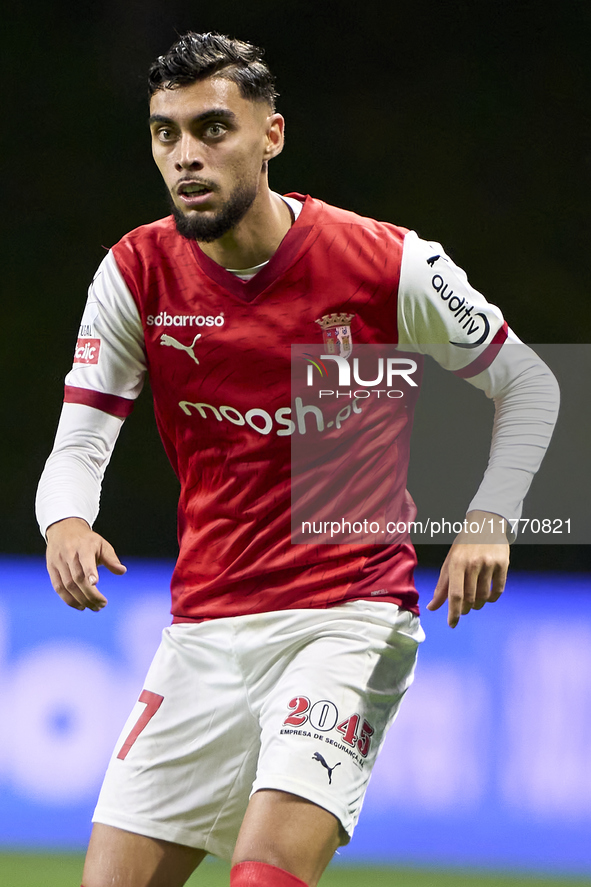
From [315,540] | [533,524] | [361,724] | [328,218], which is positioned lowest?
[361,724]

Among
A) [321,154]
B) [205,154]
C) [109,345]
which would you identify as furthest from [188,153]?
[321,154]

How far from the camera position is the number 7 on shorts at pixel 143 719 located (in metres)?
2.33

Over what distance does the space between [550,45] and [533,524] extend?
213 centimetres

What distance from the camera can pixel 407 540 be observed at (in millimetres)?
2490

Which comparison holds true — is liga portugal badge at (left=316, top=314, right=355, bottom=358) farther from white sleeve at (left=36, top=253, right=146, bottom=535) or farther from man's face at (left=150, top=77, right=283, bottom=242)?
white sleeve at (left=36, top=253, right=146, bottom=535)

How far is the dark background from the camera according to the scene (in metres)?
5.10

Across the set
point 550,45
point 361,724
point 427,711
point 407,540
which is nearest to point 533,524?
point 427,711

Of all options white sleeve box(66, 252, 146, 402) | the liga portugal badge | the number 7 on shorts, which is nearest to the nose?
white sleeve box(66, 252, 146, 402)

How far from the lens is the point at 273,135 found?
2600 mm

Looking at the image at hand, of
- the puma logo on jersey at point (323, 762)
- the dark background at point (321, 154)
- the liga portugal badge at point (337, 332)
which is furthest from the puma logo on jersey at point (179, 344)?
the dark background at point (321, 154)

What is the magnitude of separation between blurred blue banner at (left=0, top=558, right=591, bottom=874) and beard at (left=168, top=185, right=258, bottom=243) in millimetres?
2445

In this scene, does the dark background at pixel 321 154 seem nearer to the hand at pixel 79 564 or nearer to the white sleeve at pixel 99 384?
the white sleeve at pixel 99 384

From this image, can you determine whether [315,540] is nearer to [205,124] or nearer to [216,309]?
[216,309]

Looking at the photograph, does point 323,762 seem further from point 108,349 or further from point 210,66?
point 210,66
